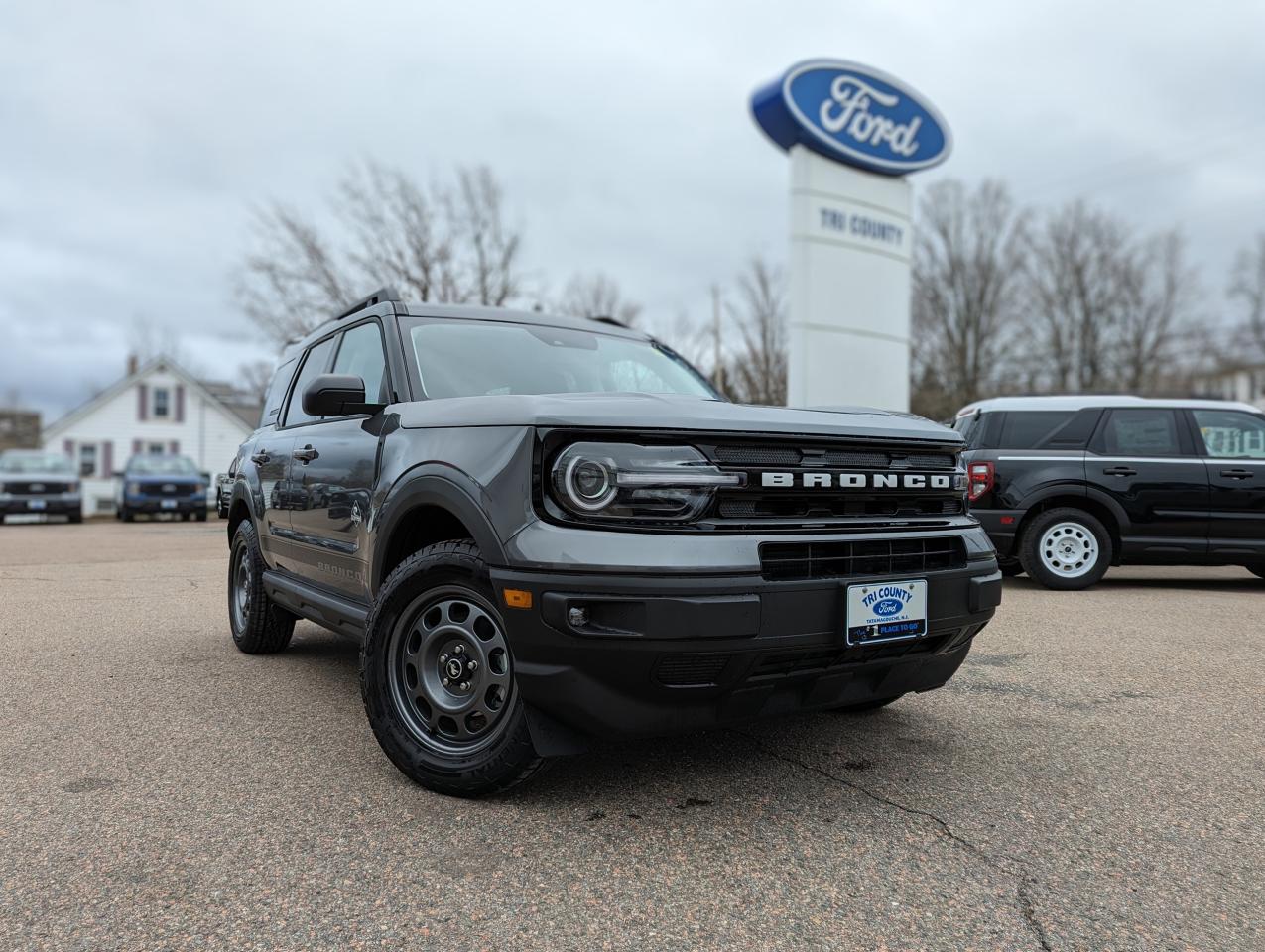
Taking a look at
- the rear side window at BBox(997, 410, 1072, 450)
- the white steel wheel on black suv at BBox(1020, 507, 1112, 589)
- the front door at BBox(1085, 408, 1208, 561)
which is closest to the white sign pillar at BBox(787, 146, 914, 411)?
the rear side window at BBox(997, 410, 1072, 450)

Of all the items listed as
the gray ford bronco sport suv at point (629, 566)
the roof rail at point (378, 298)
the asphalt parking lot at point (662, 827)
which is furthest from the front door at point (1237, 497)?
the roof rail at point (378, 298)

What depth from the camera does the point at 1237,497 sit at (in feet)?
27.5

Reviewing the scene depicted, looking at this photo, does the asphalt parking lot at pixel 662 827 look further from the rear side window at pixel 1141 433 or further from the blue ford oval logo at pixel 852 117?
the blue ford oval logo at pixel 852 117

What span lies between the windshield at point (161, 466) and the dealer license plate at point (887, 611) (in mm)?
23426

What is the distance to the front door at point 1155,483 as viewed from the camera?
842cm

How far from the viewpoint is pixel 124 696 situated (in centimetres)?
443

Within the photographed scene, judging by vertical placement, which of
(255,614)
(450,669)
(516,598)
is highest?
(516,598)

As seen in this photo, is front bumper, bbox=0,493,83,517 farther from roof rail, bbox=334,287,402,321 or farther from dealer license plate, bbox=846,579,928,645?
dealer license plate, bbox=846,579,928,645

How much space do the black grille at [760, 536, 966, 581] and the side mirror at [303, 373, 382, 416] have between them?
5.81 ft

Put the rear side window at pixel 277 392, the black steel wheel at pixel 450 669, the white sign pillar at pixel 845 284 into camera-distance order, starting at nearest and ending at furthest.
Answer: the black steel wheel at pixel 450 669
the rear side window at pixel 277 392
the white sign pillar at pixel 845 284

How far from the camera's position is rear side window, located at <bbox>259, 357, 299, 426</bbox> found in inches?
221

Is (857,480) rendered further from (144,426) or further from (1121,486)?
(144,426)

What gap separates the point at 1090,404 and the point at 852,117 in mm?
10683

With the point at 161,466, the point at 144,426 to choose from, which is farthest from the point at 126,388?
the point at 161,466
